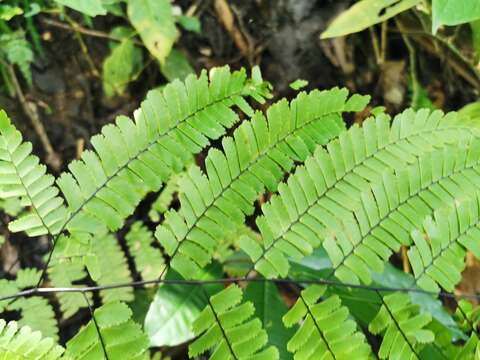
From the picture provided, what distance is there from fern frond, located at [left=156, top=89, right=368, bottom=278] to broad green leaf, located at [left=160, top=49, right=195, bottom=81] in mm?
1136

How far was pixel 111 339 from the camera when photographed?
1009mm

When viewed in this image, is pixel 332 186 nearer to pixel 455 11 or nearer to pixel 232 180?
pixel 232 180

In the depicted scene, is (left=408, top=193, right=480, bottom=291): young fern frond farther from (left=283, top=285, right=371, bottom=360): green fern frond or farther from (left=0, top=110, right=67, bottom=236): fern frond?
(left=0, top=110, right=67, bottom=236): fern frond

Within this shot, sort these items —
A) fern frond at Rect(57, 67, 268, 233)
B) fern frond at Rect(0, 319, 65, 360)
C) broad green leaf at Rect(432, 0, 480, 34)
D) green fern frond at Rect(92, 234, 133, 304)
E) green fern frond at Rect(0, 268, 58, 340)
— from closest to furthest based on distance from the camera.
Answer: fern frond at Rect(0, 319, 65, 360) → fern frond at Rect(57, 67, 268, 233) → broad green leaf at Rect(432, 0, 480, 34) → green fern frond at Rect(0, 268, 58, 340) → green fern frond at Rect(92, 234, 133, 304)

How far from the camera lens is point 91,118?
2.29 metres

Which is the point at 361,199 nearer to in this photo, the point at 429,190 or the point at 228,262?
the point at 429,190

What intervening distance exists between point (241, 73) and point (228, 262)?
2.46 ft

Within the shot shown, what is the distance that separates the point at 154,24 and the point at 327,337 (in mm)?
1416

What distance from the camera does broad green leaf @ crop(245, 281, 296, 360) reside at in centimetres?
131

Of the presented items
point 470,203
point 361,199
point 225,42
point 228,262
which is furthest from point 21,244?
point 470,203

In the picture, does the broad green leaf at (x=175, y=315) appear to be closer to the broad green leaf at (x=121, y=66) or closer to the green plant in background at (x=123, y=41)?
the green plant in background at (x=123, y=41)

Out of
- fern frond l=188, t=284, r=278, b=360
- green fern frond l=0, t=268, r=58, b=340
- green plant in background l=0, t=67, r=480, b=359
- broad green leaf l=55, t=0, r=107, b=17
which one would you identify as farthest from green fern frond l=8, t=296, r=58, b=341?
broad green leaf l=55, t=0, r=107, b=17

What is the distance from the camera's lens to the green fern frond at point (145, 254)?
183cm

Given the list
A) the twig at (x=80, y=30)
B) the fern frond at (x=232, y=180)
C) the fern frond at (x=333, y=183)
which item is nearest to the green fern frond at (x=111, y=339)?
the fern frond at (x=232, y=180)
